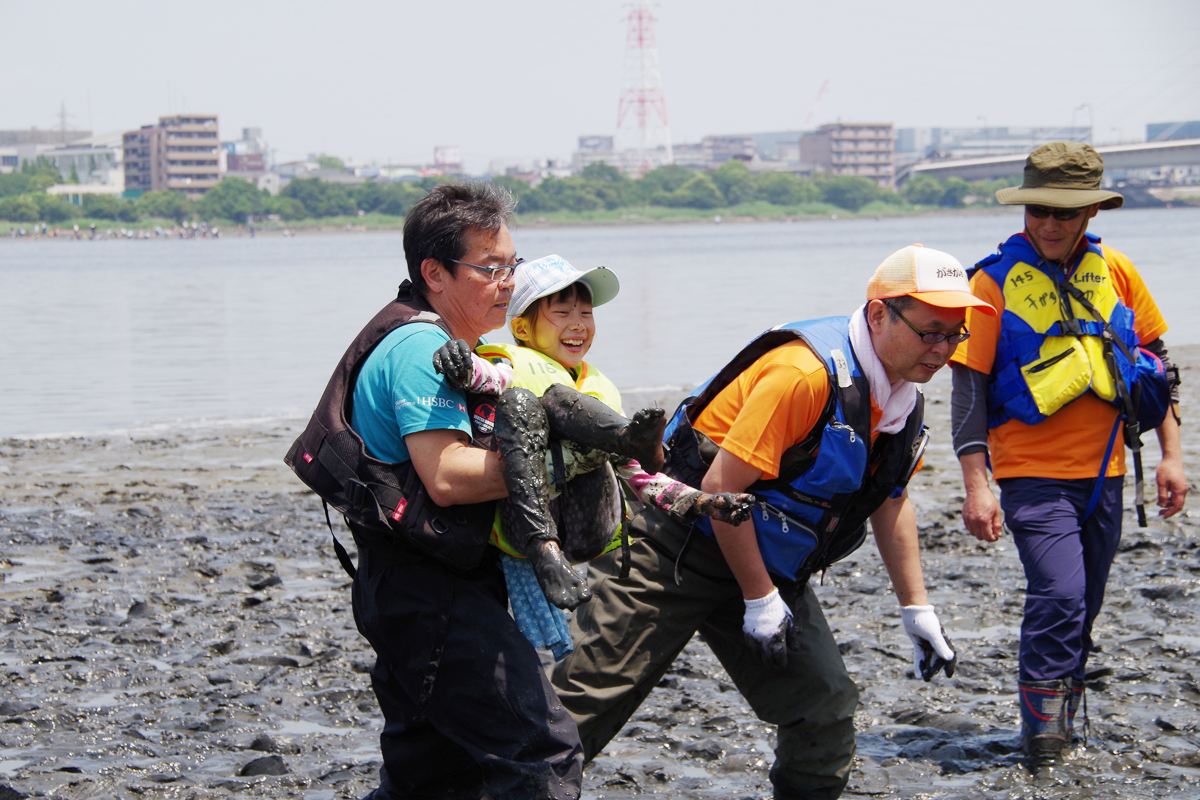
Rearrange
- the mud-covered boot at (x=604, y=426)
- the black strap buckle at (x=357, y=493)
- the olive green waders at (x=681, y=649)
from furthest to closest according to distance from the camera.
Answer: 1. the olive green waders at (x=681, y=649)
2. the black strap buckle at (x=357, y=493)
3. the mud-covered boot at (x=604, y=426)

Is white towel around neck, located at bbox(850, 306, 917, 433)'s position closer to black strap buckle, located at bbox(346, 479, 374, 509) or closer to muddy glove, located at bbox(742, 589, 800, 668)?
muddy glove, located at bbox(742, 589, 800, 668)

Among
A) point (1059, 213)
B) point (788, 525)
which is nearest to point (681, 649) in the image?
point (788, 525)

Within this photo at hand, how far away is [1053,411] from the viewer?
4777mm

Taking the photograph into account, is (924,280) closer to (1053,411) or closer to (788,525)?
(788,525)

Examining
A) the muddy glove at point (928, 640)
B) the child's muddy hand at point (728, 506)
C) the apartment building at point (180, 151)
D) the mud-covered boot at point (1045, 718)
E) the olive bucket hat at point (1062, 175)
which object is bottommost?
the mud-covered boot at point (1045, 718)

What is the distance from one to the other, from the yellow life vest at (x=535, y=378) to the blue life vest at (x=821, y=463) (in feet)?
1.80

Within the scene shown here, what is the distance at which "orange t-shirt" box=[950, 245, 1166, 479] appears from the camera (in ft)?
15.9

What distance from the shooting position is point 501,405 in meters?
3.07

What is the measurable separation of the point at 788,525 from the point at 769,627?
1.06ft

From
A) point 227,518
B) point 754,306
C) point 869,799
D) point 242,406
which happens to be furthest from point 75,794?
point 754,306

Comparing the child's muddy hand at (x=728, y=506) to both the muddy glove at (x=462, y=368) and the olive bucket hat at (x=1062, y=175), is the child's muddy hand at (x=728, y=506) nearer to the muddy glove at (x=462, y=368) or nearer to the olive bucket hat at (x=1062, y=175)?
the muddy glove at (x=462, y=368)

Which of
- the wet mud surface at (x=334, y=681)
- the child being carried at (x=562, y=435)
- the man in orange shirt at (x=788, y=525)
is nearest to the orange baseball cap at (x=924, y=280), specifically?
the man in orange shirt at (x=788, y=525)

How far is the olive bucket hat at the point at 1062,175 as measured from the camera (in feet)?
15.9

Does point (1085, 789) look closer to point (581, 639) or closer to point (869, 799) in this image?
point (869, 799)
